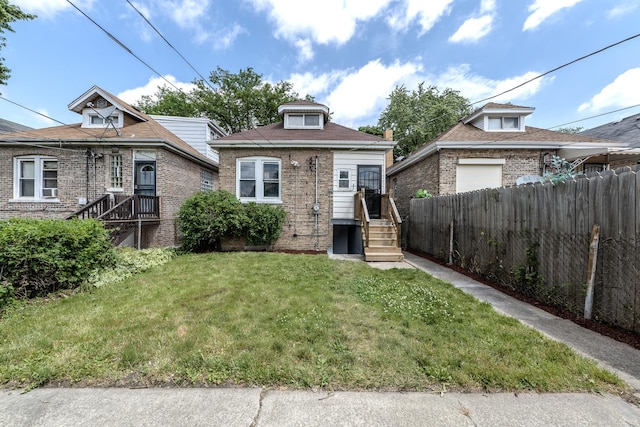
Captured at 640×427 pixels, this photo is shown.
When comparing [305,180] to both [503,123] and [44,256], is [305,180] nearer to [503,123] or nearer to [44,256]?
[44,256]

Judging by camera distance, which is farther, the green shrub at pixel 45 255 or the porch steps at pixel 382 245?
the porch steps at pixel 382 245

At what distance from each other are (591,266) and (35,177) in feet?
52.6

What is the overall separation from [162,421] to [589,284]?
508 centimetres

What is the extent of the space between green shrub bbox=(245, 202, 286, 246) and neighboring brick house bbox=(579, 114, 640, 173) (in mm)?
10610

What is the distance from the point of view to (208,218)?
8750 mm

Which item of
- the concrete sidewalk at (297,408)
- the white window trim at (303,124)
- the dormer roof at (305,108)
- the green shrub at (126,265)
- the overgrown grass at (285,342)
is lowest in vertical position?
the concrete sidewalk at (297,408)

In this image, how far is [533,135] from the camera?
36.0 ft

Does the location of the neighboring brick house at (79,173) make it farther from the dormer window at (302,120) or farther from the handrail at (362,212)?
the handrail at (362,212)

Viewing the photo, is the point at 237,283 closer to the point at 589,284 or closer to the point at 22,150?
the point at 589,284

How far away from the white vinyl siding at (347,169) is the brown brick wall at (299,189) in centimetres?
23

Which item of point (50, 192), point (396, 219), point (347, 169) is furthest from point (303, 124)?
point (50, 192)

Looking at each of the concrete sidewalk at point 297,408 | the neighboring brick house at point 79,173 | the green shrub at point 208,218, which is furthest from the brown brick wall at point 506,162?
the neighboring brick house at point 79,173

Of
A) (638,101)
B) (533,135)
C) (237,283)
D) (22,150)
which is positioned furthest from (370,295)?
(22,150)

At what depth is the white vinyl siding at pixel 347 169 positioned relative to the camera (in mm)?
10047
